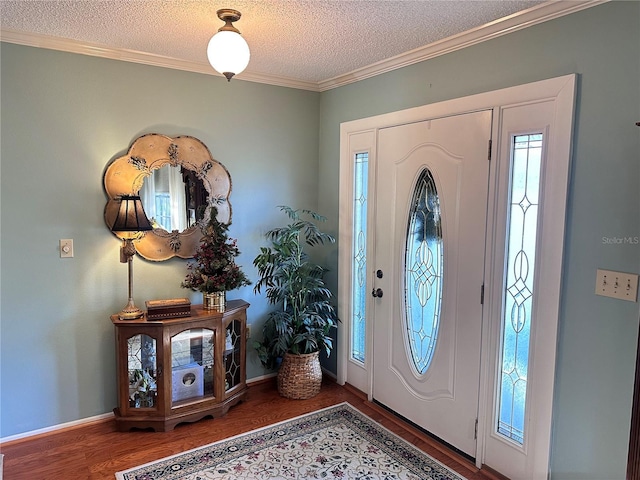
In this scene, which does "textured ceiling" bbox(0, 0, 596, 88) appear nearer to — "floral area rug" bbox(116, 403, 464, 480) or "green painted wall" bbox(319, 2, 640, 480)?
"green painted wall" bbox(319, 2, 640, 480)

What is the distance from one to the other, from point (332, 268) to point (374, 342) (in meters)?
0.70

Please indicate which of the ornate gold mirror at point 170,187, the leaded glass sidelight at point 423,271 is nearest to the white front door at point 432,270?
the leaded glass sidelight at point 423,271

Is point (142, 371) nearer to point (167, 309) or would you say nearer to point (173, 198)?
point (167, 309)

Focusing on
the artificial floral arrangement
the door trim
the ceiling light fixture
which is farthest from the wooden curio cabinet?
the ceiling light fixture

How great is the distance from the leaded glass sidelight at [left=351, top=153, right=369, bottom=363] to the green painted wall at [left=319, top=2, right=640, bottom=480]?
48.3 inches

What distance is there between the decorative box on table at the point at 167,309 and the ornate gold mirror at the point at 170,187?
0.34 m

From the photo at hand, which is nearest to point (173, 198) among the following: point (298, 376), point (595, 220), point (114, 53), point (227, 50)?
point (114, 53)

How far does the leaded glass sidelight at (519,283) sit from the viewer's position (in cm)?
209

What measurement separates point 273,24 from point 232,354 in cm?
213

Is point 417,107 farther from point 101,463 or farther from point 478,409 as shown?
point 101,463

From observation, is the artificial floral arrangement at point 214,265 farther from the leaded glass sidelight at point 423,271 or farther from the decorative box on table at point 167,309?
the leaded glass sidelight at point 423,271

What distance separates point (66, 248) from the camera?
8.75ft

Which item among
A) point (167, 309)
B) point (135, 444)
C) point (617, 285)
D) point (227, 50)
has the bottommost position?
point (135, 444)

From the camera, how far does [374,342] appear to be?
3.12 metres
